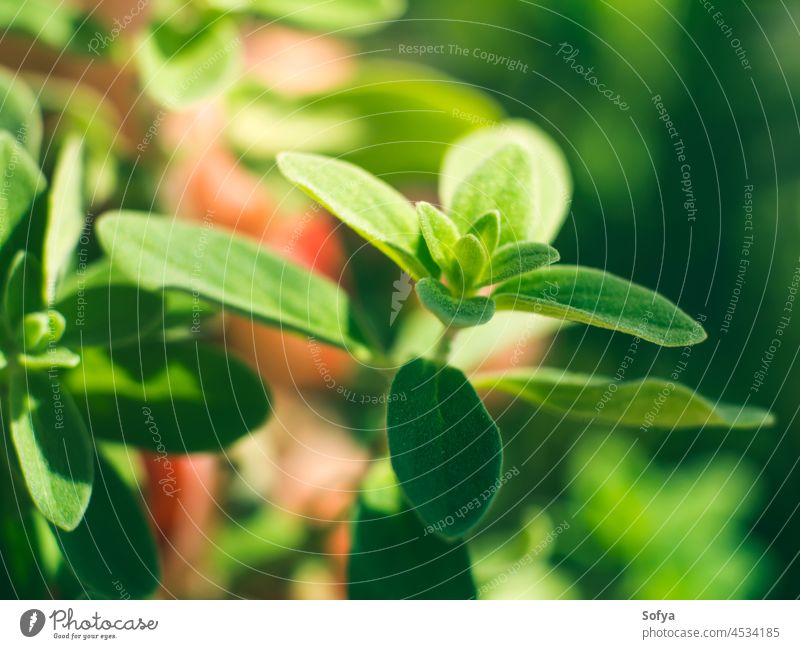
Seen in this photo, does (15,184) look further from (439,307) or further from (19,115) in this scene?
(439,307)

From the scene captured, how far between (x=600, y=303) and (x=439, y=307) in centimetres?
10

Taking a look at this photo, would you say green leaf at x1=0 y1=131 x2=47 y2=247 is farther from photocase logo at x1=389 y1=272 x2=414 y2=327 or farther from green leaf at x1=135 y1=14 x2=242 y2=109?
photocase logo at x1=389 y1=272 x2=414 y2=327

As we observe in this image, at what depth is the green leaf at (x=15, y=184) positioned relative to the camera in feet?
1.66

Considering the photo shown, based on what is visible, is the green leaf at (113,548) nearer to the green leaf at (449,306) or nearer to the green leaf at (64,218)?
the green leaf at (64,218)

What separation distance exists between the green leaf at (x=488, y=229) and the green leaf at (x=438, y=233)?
15 mm

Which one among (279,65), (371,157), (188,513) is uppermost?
(279,65)

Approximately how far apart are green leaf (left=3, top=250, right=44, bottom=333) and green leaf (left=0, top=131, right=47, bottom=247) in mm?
24

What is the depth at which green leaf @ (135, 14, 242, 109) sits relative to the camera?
0.63m

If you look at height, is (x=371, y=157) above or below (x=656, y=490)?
above

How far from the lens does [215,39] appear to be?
0.66 meters

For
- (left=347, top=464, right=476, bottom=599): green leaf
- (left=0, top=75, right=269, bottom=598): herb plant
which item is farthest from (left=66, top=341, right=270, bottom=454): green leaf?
(left=347, top=464, right=476, bottom=599): green leaf

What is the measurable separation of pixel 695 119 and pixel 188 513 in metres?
0.64
